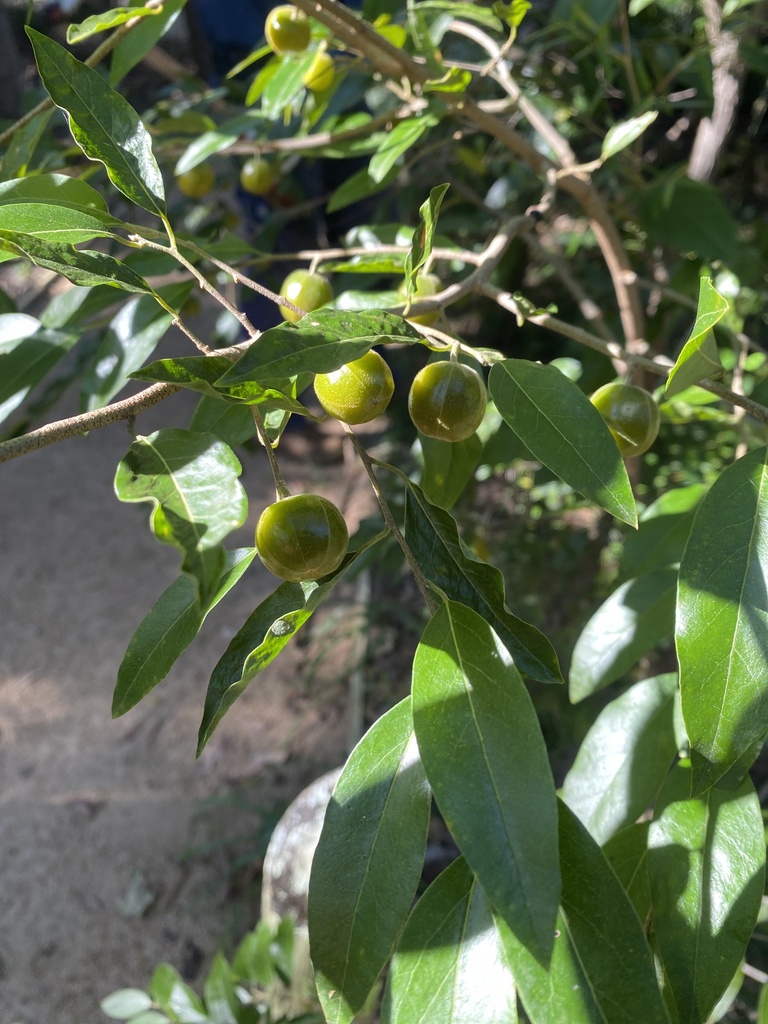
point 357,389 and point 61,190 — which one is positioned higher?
point 61,190

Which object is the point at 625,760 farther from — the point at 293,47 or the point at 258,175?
the point at 258,175

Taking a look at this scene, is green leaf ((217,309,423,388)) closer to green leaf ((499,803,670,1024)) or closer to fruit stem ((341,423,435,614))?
fruit stem ((341,423,435,614))

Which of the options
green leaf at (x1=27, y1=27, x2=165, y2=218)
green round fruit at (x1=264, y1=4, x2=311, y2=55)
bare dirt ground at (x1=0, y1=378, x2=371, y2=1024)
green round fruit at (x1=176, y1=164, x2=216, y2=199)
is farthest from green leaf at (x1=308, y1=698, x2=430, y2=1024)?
bare dirt ground at (x1=0, y1=378, x2=371, y2=1024)

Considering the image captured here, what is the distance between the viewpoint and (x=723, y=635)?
44cm

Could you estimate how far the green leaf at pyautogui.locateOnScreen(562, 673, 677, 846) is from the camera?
63cm

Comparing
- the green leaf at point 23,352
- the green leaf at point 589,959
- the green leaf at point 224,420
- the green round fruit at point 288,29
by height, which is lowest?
the green leaf at point 589,959

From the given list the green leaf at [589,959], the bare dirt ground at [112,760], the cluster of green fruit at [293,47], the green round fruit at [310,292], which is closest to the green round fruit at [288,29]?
the cluster of green fruit at [293,47]

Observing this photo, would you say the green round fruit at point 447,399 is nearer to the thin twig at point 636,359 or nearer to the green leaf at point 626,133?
the thin twig at point 636,359

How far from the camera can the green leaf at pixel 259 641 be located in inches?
16.0

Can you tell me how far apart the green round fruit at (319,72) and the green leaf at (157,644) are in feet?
2.06

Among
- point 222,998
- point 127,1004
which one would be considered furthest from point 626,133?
point 127,1004

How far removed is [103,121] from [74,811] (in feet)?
6.29

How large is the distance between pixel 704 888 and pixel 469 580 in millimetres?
243

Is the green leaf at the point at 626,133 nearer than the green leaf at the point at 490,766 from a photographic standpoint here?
No
